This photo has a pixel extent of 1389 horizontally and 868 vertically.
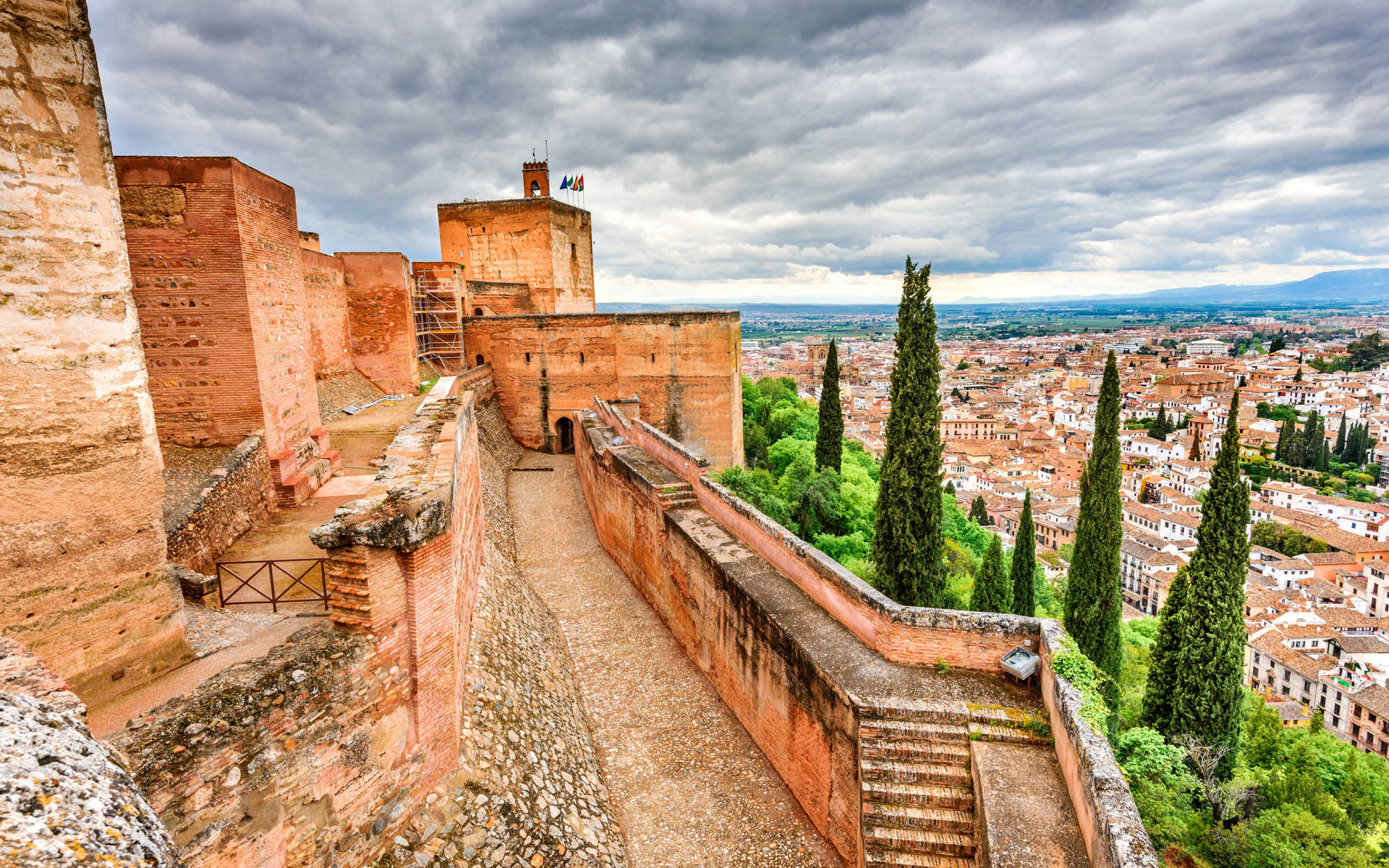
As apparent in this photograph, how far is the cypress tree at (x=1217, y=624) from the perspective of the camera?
11.7 meters

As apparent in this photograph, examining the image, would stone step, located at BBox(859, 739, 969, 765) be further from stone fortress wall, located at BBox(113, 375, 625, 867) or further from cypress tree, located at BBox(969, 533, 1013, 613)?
cypress tree, located at BBox(969, 533, 1013, 613)

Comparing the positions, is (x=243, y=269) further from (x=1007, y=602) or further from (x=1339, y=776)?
(x=1339, y=776)

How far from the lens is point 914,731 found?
5492 mm

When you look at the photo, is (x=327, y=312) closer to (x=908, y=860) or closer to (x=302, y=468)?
(x=302, y=468)

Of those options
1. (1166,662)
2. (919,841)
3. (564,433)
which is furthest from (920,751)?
(564,433)

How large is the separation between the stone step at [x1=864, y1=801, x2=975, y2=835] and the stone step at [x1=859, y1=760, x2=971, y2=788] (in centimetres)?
19

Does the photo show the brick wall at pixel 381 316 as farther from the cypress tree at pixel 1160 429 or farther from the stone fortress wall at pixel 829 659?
the cypress tree at pixel 1160 429

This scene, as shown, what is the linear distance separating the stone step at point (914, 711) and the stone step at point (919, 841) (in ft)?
2.68

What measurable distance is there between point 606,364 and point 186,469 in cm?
1522

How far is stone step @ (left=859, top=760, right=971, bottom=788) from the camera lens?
533 centimetres

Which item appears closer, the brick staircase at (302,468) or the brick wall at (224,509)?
the brick wall at (224,509)

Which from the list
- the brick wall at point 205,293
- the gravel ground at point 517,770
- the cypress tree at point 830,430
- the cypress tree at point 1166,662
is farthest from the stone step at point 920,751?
the cypress tree at point 830,430

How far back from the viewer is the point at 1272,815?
10.8 m

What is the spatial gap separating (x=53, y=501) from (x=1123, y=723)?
1762 cm
